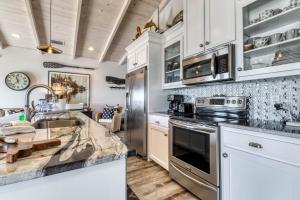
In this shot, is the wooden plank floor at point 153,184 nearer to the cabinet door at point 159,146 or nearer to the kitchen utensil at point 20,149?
the cabinet door at point 159,146

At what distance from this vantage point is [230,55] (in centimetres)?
171

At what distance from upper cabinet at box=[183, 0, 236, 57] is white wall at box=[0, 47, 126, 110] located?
4.45m

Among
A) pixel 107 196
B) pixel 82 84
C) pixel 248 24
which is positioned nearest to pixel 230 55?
pixel 248 24

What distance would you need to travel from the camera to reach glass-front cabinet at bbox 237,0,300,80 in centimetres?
138

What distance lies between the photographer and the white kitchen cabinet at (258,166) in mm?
1086

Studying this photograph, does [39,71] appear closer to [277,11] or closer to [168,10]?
[168,10]

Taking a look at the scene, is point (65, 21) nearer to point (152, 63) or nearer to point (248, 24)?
point (152, 63)

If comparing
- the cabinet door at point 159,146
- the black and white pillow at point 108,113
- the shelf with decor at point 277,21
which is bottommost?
the cabinet door at point 159,146

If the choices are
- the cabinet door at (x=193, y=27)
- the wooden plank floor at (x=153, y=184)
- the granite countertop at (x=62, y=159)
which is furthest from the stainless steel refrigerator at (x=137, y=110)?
the granite countertop at (x=62, y=159)

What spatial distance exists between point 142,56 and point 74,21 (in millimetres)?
2071

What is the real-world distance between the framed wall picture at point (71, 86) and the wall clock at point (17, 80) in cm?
62

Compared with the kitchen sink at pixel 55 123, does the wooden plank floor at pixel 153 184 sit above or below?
below

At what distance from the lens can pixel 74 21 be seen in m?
3.82

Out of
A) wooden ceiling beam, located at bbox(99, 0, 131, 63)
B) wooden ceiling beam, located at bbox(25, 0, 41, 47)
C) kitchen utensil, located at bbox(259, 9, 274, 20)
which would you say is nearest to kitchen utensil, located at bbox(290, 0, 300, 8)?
kitchen utensil, located at bbox(259, 9, 274, 20)
